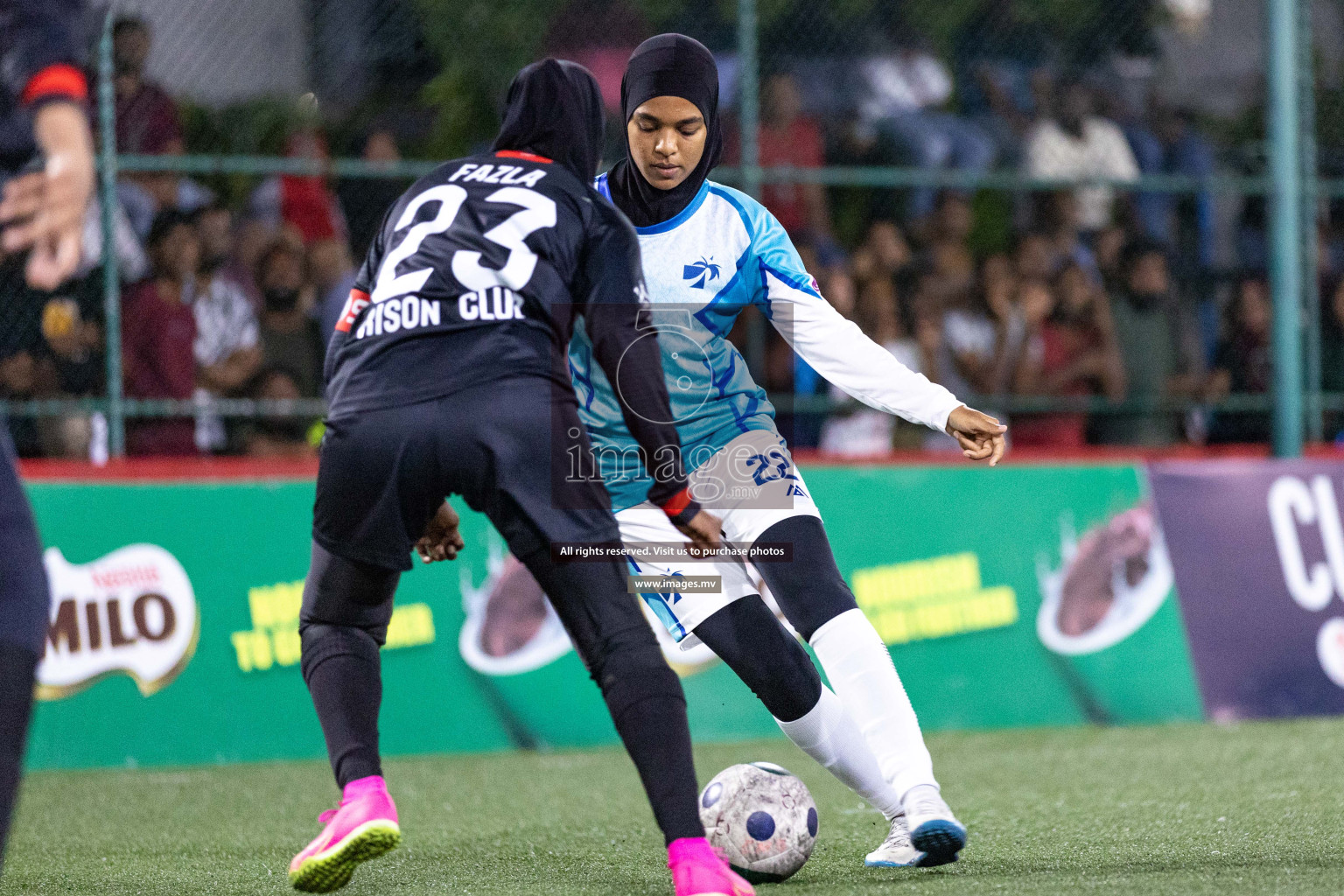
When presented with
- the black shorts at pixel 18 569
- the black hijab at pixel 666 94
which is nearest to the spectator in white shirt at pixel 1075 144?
the black hijab at pixel 666 94

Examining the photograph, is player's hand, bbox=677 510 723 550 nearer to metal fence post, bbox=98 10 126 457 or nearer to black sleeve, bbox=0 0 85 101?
black sleeve, bbox=0 0 85 101

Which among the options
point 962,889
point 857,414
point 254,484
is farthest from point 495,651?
point 962,889

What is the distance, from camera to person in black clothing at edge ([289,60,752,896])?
339 cm

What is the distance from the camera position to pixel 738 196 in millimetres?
4398

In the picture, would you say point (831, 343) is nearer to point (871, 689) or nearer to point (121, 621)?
point (871, 689)

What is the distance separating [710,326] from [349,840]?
5.33 feet

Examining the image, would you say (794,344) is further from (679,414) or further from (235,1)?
(235,1)

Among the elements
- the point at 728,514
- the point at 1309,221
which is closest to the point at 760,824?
the point at 728,514

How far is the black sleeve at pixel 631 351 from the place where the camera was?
345 centimetres

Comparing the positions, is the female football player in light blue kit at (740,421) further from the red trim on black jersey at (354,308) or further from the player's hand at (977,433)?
the red trim on black jersey at (354,308)

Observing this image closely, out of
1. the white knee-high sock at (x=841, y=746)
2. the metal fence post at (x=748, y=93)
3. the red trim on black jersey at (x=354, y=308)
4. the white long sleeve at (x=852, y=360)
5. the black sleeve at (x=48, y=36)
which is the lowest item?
the white knee-high sock at (x=841, y=746)

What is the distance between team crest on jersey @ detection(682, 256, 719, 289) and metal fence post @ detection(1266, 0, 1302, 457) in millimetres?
5626

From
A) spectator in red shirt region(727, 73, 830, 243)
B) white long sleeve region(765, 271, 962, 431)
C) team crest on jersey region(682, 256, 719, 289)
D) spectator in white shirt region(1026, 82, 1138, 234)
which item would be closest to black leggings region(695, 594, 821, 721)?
white long sleeve region(765, 271, 962, 431)

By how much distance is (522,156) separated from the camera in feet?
12.1
